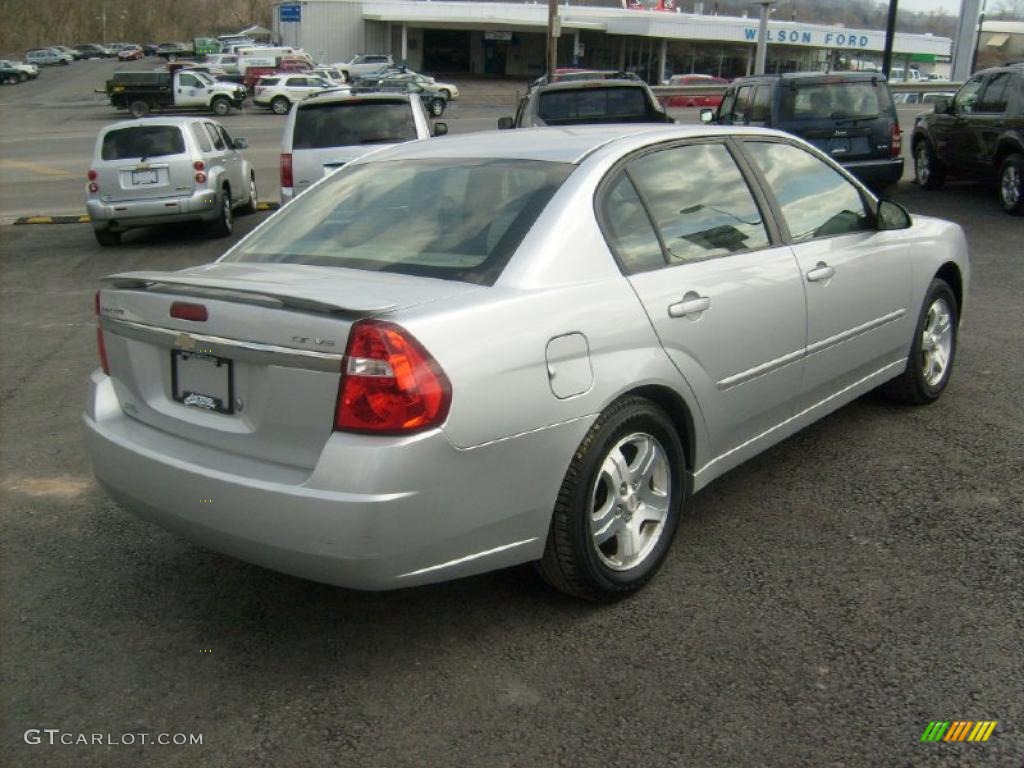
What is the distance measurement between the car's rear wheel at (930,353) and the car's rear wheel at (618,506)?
2.33m

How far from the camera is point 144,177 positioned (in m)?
13.0

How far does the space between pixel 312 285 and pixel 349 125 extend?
8.75 m

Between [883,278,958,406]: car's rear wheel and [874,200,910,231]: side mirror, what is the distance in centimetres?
49

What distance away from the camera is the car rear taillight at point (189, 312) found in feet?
10.6

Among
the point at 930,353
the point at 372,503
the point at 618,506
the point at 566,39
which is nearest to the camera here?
the point at 372,503

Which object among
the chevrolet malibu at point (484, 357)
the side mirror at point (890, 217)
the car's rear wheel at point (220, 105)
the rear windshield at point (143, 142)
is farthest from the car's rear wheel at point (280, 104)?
the chevrolet malibu at point (484, 357)

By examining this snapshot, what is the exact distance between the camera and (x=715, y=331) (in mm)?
3918

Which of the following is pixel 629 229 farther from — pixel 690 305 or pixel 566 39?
pixel 566 39

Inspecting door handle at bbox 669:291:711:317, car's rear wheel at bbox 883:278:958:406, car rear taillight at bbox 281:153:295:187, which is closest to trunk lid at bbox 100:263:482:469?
door handle at bbox 669:291:711:317

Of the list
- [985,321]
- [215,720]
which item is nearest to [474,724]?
[215,720]

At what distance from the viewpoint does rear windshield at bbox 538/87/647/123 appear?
564 inches

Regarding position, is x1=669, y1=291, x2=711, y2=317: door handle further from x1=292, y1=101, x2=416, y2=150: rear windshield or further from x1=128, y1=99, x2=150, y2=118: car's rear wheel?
x1=128, y1=99, x2=150, y2=118: car's rear wheel

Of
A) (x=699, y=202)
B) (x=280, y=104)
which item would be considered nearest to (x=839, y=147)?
(x=699, y=202)

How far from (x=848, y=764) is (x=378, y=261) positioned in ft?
7.21
